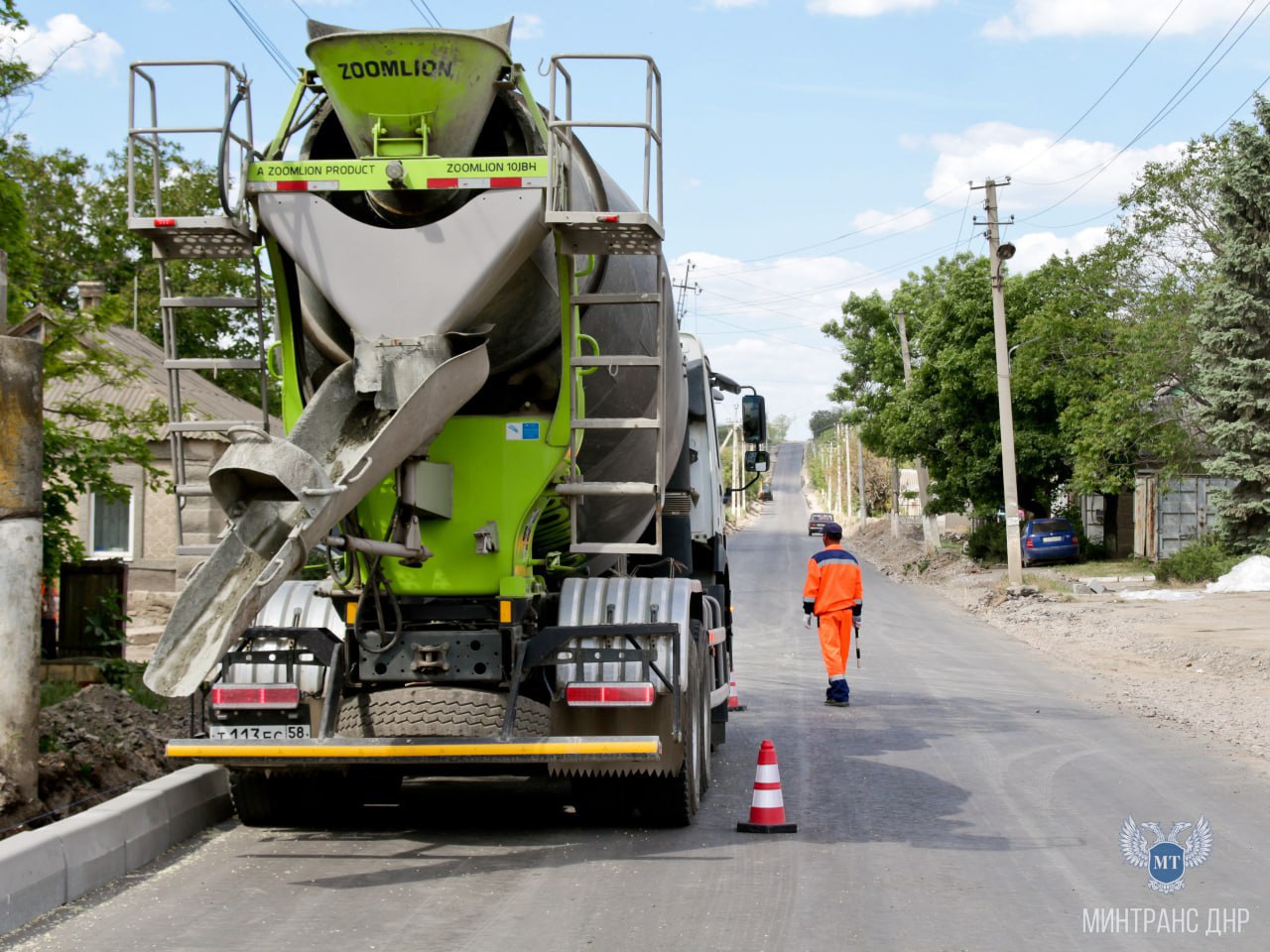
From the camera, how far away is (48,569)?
36.3 feet

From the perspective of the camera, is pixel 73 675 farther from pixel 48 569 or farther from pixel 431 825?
pixel 431 825

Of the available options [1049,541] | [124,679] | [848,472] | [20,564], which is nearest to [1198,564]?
[1049,541]

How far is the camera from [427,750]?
707 cm

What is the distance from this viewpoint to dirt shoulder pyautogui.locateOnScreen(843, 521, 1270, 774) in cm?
1336

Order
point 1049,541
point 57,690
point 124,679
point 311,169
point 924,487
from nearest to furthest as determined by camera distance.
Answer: point 311,169 < point 57,690 < point 124,679 < point 1049,541 < point 924,487

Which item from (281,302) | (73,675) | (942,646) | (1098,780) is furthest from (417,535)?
(942,646)

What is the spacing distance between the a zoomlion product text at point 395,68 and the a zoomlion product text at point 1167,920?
15.9 feet

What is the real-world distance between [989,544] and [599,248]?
116ft

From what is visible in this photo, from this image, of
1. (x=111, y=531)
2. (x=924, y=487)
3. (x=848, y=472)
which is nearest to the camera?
(x=111, y=531)

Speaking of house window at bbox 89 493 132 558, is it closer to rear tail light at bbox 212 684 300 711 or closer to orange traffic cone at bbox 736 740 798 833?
rear tail light at bbox 212 684 300 711

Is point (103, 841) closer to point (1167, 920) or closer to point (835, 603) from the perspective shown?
point (1167, 920)

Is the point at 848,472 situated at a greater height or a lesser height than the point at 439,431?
greater

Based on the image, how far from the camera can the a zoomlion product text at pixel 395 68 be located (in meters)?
7.03

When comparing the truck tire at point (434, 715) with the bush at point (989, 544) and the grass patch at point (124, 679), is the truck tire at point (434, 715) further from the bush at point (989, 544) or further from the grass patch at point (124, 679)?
the bush at point (989, 544)
